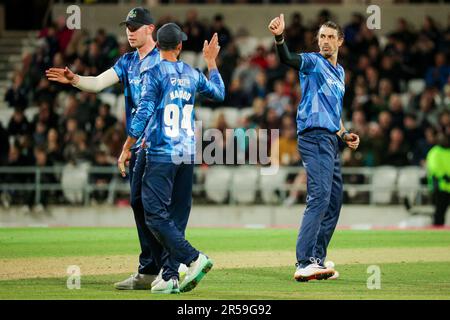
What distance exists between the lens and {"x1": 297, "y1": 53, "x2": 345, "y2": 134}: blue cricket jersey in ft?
38.9

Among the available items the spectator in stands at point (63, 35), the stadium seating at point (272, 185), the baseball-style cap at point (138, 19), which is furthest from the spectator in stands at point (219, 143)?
the baseball-style cap at point (138, 19)

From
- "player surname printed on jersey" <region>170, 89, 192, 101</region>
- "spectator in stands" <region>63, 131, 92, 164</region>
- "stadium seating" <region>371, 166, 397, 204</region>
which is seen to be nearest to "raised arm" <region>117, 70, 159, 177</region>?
"player surname printed on jersey" <region>170, 89, 192, 101</region>

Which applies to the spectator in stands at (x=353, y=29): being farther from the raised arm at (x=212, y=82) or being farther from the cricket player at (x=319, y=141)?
the raised arm at (x=212, y=82)

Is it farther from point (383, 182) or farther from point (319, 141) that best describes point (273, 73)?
point (319, 141)

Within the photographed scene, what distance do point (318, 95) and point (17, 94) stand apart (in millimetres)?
16425

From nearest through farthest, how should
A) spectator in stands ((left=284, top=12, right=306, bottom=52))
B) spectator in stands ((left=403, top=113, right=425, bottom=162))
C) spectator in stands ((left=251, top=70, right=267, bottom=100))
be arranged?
1. spectator in stands ((left=403, top=113, right=425, bottom=162))
2. spectator in stands ((left=251, top=70, right=267, bottom=100))
3. spectator in stands ((left=284, top=12, right=306, bottom=52))

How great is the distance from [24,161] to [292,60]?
46.4 ft

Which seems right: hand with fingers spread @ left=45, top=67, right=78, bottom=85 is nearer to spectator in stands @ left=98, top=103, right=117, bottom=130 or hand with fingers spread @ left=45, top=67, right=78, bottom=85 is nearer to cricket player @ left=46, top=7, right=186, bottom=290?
cricket player @ left=46, top=7, right=186, bottom=290

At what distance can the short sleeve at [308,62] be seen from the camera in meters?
11.8

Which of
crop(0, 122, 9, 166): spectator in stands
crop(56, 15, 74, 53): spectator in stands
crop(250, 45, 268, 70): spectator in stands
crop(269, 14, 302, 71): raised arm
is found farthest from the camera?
crop(56, 15, 74, 53): spectator in stands

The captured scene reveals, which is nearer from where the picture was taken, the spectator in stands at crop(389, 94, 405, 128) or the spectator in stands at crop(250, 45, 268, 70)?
the spectator in stands at crop(389, 94, 405, 128)

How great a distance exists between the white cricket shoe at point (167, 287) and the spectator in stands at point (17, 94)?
664 inches

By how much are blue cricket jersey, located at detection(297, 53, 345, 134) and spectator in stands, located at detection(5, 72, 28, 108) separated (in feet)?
52.4
